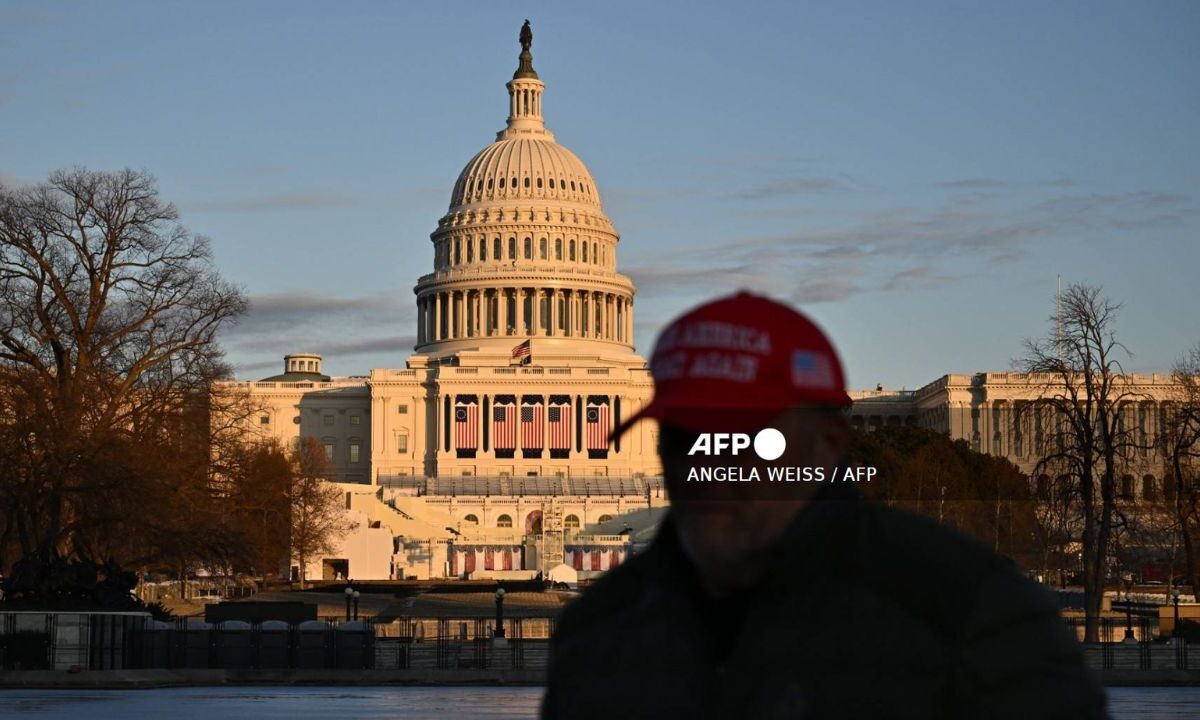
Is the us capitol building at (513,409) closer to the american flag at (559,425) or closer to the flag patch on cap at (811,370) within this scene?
the american flag at (559,425)

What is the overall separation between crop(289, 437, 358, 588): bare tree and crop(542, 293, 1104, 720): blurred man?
101054 mm

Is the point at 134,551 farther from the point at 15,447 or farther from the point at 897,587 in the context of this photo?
the point at 897,587

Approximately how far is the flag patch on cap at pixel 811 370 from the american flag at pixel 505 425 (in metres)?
174

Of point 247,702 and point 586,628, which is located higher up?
point 586,628

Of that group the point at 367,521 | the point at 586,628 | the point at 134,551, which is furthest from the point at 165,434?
the point at 367,521

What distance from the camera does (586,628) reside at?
112 inches

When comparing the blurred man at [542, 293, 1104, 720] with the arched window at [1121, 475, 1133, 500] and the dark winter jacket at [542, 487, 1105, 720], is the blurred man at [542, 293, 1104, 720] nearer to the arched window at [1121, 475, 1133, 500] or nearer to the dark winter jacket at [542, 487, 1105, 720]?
the dark winter jacket at [542, 487, 1105, 720]

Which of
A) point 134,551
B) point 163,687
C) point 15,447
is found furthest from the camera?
point 134,551

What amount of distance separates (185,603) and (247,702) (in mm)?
46597

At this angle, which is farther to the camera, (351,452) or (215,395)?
(351,452)

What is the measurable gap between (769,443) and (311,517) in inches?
4385

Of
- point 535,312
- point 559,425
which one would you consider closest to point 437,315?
point 535,312

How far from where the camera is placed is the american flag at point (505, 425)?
177500 millimetres

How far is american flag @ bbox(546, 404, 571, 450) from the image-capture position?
177 metres
